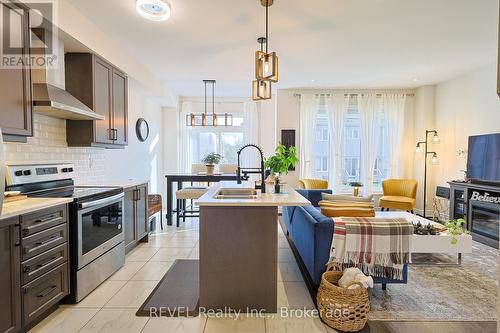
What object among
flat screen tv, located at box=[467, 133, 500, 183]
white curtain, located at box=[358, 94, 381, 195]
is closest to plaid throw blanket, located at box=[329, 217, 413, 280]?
flat screen tv, located at box=[467, 133, 500, 183]

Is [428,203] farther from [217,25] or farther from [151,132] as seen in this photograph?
[151,132]

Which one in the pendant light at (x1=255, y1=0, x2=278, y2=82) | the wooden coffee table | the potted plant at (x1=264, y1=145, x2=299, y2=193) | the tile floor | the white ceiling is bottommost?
the tile floor

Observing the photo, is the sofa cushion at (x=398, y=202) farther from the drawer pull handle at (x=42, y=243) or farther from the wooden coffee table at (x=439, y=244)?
the drawer pull handle at (x=42, y=243)

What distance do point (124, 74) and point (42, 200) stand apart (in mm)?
2278

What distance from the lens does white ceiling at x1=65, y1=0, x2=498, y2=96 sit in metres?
2.74

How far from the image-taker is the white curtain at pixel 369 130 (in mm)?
6051

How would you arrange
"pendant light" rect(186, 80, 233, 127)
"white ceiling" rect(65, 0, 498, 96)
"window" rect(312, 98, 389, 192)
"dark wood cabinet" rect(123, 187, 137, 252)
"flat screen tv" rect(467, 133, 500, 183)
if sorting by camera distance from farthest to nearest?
"window" rect(312, 98, 389, 192)
"pendant light" rect(186, 80, 233, 127)
"flat screen tv" rect(467, 133, 500, 183)
"dark wood cabinet" rect(123, 187, 137, 252)
"white ceiling" rect(65, 0, 498, 96)

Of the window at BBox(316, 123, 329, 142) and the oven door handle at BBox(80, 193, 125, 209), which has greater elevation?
the window at BBox(316, 123, 329, 142)

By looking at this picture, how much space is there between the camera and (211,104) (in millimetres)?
6734

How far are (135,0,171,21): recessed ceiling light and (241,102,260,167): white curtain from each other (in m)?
4.02

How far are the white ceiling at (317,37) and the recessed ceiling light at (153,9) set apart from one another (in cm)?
12

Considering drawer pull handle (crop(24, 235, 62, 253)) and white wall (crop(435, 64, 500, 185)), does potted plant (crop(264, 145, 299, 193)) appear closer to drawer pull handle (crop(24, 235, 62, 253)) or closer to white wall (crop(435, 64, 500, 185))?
drawer pull handle (crop(24, 235, 62, 253))

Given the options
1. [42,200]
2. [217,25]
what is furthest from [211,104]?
[42,200]

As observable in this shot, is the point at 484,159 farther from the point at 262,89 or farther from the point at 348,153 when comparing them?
the point at 262,89
